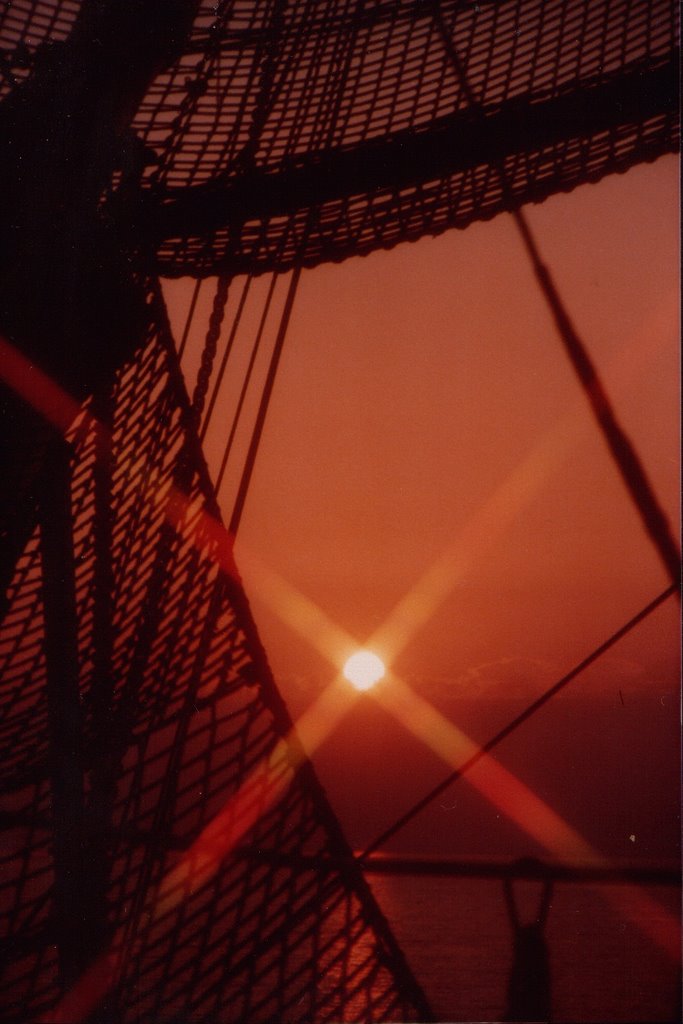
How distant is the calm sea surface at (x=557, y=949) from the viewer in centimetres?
1730

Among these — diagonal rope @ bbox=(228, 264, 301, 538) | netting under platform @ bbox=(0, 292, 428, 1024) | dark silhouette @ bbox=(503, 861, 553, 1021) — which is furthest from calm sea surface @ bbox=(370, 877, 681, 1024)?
diagonal rope @ bbox=(228, 264, 301, 538)

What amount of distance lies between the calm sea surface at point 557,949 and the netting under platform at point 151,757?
20.3 ft

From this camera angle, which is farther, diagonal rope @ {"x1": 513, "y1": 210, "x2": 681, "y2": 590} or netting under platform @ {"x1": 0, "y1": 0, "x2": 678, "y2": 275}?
netting under platform @ {"x1": 0, "y1": 0, "x2": 678, "y2": 275}

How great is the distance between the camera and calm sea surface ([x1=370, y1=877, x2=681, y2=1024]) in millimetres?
17297

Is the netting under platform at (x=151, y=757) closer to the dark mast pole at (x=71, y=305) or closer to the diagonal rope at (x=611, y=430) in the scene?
the dark mast pole at (x=71, y=305)

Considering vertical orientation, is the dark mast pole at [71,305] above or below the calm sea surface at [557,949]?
below

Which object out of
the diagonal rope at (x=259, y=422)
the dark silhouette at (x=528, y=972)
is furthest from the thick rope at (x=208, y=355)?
the dark silhouette at (x=528, y=972)

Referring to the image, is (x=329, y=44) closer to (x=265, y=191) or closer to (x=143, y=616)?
(x=265, y=191)

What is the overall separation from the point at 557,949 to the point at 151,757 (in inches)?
1034

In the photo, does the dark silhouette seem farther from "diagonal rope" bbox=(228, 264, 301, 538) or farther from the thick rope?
the thick rope

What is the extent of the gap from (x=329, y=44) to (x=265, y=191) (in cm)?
64

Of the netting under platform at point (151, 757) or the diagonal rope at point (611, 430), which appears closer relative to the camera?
the diagonal rope at point (611, 430)

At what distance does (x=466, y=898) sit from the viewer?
38312 mm

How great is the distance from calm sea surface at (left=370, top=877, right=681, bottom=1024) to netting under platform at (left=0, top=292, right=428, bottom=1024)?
243 inches
